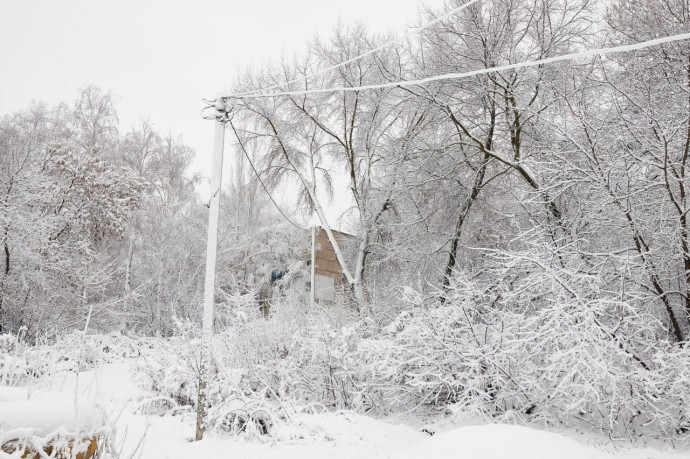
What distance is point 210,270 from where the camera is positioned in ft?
19.6

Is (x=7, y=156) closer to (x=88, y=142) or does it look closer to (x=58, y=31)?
(x=88, y=142)

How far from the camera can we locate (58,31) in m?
33.6

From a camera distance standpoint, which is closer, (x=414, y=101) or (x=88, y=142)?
(x=414, y=101)

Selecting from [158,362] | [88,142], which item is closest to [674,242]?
[158,362]

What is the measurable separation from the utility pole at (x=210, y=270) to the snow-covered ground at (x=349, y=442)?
1.35 ft

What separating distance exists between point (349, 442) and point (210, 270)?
276 centimetres

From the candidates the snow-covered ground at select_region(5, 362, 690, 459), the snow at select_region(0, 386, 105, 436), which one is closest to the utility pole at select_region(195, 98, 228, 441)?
the snow-covered ground at select_region(5, 362, 690, 459)

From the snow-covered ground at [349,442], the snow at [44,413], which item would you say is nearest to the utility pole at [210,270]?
the snow-covered ground at [349,442]

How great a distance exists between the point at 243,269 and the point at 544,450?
2029 centimetres

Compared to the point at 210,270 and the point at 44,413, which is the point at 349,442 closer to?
the point at 210,270

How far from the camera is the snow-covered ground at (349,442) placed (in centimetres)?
373

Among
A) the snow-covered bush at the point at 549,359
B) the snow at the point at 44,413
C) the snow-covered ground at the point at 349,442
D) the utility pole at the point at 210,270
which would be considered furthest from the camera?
the snow-covered bush at the point at 549,359

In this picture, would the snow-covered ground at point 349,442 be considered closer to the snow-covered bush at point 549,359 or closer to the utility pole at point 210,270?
the utility pole at point 210,270

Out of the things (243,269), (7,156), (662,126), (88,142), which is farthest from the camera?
(243,269)
